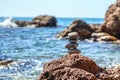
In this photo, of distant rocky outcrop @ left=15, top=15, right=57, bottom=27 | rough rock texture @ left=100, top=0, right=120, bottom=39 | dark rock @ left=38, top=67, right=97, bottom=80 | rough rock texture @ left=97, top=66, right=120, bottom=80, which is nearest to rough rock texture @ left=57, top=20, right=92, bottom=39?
rough rock texture @ left=100, top=0, right=120, bottom=39

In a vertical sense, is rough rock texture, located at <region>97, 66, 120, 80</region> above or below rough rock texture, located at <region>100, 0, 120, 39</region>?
above

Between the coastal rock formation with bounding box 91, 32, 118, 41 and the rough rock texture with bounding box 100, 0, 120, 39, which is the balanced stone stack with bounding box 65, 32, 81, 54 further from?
the rough rock texture with bounding box 100, 0, 120, 39

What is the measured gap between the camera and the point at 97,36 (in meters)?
40.0

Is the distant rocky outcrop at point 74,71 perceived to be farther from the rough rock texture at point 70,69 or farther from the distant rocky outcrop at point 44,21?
the distant rocky outcrop at point 44,21

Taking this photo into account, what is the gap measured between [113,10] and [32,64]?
1052 inches

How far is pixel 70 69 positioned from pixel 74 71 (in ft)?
0.54

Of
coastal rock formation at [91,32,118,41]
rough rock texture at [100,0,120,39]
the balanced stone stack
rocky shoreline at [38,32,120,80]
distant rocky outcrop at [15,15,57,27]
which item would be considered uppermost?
rocky shoreline at [38,32,120,80]

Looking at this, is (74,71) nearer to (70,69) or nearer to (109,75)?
(70,69)

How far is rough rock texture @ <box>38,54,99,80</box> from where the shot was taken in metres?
7.85

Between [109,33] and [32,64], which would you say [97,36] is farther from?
[32,64]

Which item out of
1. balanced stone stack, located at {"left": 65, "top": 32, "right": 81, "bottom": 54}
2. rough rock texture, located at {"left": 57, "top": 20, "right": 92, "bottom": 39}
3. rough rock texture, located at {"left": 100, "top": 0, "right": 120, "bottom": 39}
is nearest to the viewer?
balanced stone stack, located at {"left": 65, "top": 32, "right": 81, "bottom": 54}

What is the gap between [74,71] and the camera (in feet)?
26.1

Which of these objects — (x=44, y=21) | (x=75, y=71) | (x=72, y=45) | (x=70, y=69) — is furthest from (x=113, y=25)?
(x=44, y=21)

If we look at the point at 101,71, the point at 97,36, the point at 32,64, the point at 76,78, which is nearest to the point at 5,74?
the point at 32,64
